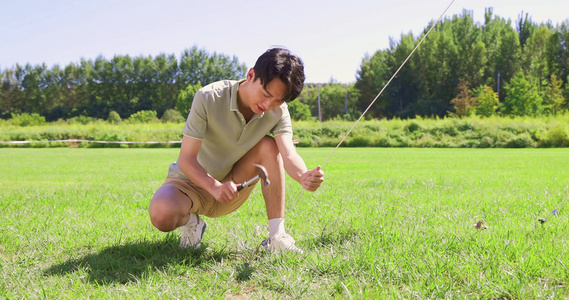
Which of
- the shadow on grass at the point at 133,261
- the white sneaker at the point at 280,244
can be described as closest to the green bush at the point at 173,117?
the shadow on grass at the point at 133,261

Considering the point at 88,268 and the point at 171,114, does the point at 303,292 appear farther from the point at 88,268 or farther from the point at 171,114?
the point at 171,114

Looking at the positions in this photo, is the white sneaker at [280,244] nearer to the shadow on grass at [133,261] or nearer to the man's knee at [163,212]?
the shadow on grass at [133,261]

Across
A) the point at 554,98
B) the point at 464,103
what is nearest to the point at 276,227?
the point at 554,98

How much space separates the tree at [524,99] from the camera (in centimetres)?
3862

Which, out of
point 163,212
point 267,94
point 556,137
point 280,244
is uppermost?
point 267,94

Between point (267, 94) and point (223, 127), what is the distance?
0.44 metres

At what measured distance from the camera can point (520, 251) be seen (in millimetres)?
2484

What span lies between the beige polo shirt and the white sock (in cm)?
46

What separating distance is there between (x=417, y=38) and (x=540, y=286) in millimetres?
60880

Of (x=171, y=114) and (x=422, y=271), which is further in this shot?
(x=171, y=114)

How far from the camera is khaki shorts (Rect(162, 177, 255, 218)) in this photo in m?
2.88

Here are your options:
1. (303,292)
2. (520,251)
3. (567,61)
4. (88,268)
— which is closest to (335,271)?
(303,292)

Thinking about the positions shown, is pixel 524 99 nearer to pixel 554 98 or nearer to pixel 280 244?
pixel 554 98

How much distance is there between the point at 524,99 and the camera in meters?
38.8
